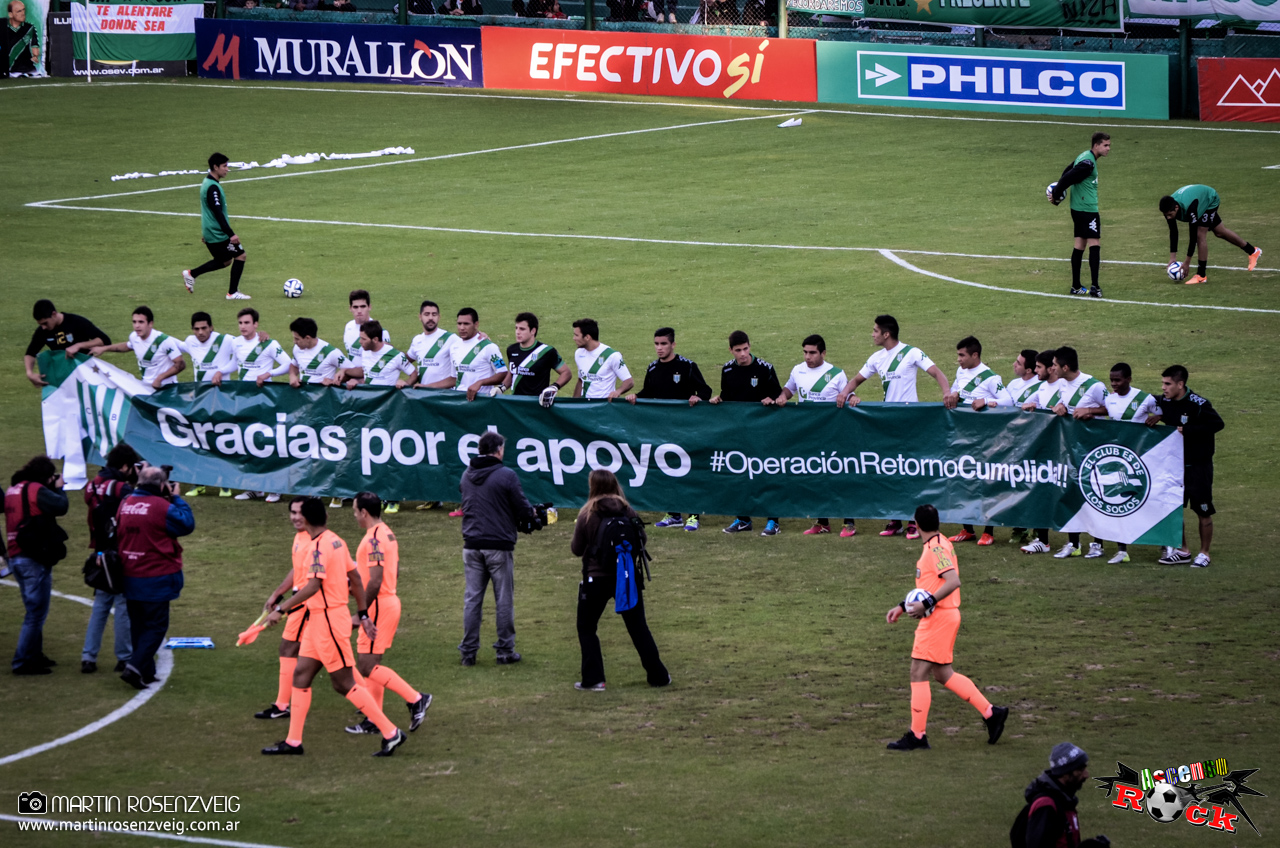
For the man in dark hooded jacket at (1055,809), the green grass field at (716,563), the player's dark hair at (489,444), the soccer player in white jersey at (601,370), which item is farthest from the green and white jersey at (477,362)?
the man in dark hooded jacket at (1055,809)

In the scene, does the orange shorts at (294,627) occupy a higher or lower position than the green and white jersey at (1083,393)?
lower

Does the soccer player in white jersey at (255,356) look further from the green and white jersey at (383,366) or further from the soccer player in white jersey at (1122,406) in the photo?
the soccer player in white jersey at (1122,406)

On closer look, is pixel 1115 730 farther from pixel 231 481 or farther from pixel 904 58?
pixel 904 58

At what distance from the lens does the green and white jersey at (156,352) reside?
20.0m

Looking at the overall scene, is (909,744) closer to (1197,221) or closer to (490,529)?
(490,529)

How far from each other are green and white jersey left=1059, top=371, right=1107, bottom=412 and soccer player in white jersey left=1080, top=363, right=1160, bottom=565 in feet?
0.32

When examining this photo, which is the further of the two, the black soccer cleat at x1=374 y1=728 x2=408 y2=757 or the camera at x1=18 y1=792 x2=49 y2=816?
the black soccer cleat at x1=374 y1=728 x2=408 y2=757

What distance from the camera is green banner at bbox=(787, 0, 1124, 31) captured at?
4084cm

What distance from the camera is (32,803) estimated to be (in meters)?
11.4

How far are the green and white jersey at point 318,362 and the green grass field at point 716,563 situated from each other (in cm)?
182

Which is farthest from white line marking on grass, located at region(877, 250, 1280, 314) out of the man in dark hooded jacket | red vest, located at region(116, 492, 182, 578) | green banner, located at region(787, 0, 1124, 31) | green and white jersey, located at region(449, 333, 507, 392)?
the man in dark hooded jacket

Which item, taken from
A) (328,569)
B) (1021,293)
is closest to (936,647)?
(328,569)

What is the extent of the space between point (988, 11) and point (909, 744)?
111 feet

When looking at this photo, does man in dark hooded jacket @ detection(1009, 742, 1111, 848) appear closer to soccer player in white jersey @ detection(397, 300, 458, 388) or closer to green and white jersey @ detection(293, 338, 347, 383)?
soccer player in white jersey @ detection(397, 300, 458, 388)
